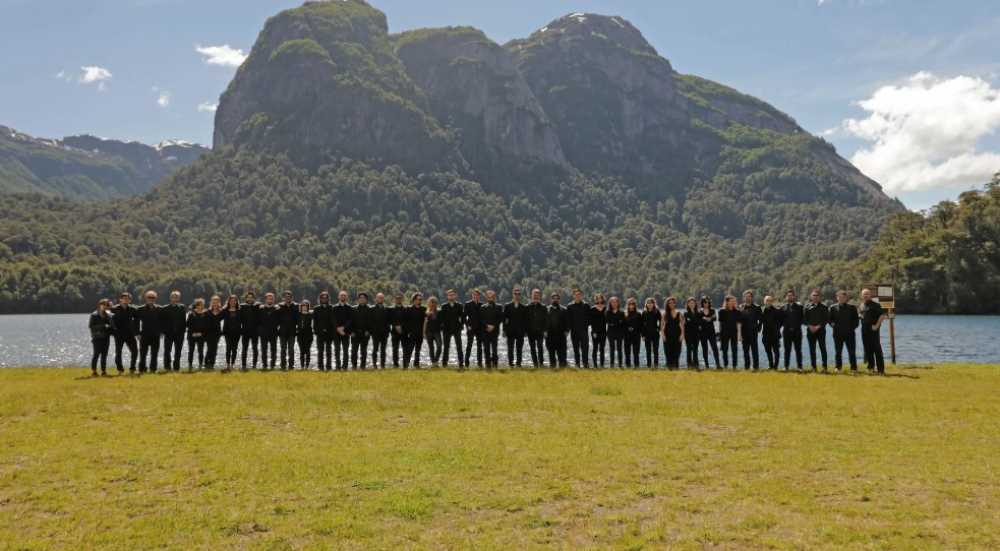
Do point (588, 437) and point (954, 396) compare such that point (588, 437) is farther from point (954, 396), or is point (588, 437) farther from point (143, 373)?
point (143, 373)

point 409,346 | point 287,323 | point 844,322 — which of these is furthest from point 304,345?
point 844,322

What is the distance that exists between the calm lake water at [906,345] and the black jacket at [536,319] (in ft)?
61.6

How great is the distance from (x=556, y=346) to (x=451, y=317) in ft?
12.6

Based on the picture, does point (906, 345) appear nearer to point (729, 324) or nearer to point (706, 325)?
point (729, 324)

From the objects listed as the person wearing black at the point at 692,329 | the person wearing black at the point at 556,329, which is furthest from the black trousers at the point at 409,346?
the person wearing black at the point at 692,329

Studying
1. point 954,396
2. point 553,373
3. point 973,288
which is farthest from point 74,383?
point 973,288

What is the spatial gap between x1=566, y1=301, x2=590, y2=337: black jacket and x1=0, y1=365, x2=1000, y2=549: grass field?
6.88 meters

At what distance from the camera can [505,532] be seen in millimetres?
8617

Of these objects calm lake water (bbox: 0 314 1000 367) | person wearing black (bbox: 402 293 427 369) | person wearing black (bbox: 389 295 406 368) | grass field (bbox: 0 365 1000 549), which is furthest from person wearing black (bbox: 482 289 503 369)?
calm lake water (bbox: 0 314 1000 367)

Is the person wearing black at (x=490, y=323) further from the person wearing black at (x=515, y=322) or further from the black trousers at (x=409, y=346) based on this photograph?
the black trousers at (x=409, y=346)

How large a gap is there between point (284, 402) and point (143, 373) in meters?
9.23

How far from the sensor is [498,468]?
37.1 feet

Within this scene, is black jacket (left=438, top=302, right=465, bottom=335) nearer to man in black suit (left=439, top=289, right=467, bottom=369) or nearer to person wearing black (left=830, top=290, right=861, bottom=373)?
man in black suit (left=439, top=289, right=467, bottom=369)

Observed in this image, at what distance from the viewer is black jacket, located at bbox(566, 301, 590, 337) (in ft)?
85.5
